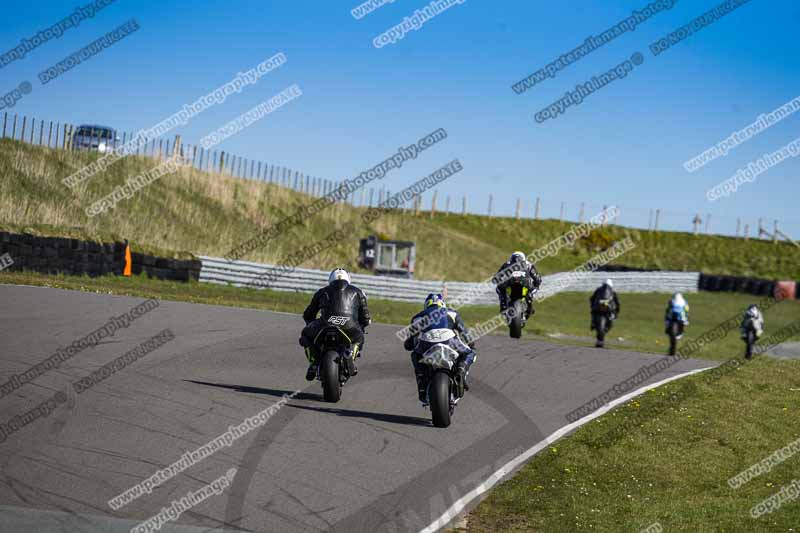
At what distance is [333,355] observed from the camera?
11.3 meters

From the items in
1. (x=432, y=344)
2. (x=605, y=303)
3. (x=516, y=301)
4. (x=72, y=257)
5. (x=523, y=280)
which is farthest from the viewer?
(x=72, y=257)

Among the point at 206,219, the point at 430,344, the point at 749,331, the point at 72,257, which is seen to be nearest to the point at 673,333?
the point at 749,331

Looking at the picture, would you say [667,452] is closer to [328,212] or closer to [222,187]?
[222,187]

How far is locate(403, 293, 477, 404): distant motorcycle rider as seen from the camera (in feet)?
35.6

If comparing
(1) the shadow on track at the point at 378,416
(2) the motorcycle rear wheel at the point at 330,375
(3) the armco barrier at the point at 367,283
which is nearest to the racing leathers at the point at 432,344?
(1) the shadow on track at the point at 378,416

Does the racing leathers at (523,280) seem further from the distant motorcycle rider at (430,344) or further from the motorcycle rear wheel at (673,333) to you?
the distant motorcycle rider at (430,344)

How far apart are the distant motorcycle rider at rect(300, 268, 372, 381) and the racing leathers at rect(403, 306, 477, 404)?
59cm

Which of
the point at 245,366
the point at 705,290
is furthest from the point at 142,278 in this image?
the point at 705,290

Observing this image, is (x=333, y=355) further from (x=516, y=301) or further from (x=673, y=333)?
(x=673, y=333)

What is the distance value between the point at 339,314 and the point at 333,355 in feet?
1.54

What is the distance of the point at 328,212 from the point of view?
50.4 metres

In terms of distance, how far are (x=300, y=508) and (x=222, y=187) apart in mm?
39516

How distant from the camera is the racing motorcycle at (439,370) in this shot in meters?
10.5

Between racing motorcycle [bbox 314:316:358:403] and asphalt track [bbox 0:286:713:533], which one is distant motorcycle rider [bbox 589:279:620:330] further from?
racing motorcycle [bbox 314:316:358:403]
